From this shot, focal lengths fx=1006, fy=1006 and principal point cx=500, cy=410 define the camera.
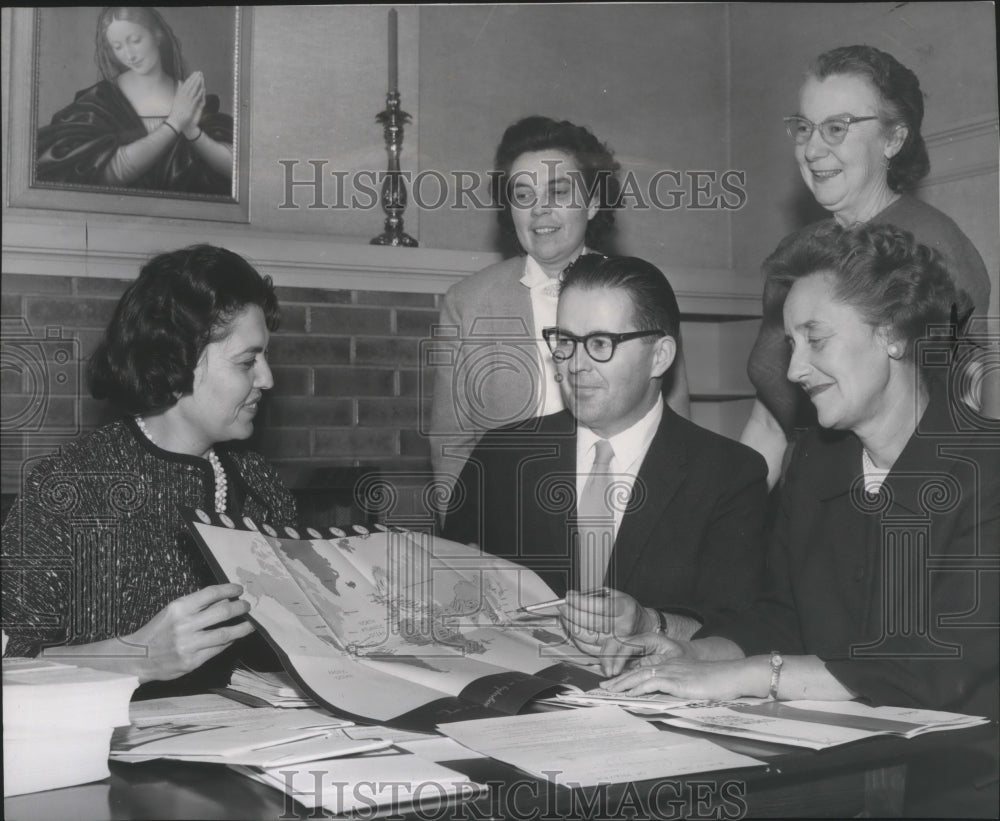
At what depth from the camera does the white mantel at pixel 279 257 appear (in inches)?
86.4

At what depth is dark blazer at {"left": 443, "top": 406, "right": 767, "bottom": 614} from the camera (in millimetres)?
1784

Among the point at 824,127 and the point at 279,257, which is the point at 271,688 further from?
the point at 824,127

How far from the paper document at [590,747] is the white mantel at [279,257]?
1224mm

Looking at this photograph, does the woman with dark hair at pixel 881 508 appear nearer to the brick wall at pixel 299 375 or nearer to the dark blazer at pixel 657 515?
the dark blazer at pixel 657 515

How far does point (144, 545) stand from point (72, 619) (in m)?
0.16

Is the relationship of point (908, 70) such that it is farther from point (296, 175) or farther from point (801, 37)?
point (296, 175)

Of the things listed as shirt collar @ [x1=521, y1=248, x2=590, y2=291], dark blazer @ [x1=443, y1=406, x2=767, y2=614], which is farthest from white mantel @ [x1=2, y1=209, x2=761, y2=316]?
dark blazer @ [x1=443, y1=406, x2=767, y2=614]

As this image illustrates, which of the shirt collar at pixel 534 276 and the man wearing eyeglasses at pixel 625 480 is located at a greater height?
the shirt collar at pixel 534 276

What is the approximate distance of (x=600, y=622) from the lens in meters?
1.48

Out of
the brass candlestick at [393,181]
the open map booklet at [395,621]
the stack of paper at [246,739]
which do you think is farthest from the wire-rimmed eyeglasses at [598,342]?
the stack of paper at [246,739]

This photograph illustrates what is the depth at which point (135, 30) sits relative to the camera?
2275mm

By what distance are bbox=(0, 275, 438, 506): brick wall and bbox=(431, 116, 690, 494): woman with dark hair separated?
15 centimetres

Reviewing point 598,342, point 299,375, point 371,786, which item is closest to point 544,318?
point 598,342

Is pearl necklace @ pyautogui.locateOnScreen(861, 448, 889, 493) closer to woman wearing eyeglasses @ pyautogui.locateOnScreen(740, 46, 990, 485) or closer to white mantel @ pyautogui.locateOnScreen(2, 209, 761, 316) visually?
woman wearing eyeglasses @ pyautogui.locateOnScreen(740, 46, 990, 485)
